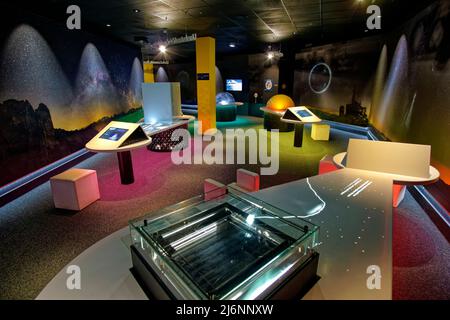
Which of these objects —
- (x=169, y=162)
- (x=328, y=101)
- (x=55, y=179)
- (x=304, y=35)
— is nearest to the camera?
(x=55, y=179)

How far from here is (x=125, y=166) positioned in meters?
4.78

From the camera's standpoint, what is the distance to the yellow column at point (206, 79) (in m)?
8.55

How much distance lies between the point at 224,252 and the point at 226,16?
20.5ft

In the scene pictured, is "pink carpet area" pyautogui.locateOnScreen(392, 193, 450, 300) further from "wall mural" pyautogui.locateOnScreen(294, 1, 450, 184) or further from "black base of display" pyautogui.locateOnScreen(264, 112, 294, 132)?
"black base of display" pyautogui.locateOnScreen(264, 112, 294, 132)

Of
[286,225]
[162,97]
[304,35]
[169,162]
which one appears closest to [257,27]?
[304,35]

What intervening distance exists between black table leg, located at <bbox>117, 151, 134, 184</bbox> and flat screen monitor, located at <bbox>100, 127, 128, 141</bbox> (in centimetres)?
32

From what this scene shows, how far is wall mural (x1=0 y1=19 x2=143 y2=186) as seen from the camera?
4793 mm

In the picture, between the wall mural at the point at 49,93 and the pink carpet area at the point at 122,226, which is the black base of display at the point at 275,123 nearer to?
the pink carpet area at the point at 122,226

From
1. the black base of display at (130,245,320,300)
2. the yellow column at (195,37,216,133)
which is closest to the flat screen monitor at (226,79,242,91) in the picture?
the yellow column at (195,37,216,133)

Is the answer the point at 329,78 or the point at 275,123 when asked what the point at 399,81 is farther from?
the point at 329,78

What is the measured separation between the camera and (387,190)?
2.44 metres
